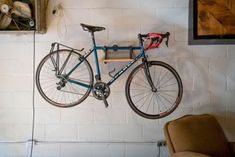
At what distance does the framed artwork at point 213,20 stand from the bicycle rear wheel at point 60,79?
1.15 m

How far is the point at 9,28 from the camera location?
3127 millimetres

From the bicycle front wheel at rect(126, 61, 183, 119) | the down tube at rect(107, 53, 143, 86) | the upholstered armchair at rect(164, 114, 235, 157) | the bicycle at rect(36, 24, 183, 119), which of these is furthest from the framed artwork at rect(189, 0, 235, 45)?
the upholstered armchair at rect(164, 114, 235, 157)

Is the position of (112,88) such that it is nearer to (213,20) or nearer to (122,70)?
(122,70)

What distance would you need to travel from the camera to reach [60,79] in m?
3.20

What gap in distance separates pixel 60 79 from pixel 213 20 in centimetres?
162

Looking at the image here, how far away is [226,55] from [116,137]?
1.39 meters

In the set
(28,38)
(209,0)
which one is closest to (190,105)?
(209,0)

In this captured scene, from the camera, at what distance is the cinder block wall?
3.27 m

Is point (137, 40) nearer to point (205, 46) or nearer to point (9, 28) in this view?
point (205, 46)

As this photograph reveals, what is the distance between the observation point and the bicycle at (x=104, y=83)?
3186mm

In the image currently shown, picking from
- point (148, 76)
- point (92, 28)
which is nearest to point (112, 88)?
point (148, 76)

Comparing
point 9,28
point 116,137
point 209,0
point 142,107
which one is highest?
point 209,0

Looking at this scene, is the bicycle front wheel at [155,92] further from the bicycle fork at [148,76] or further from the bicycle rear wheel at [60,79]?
the bicycle rear wheel at [60,79]

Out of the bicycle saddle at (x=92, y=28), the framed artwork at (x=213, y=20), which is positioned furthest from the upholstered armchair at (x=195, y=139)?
the bicycle saddle at (x=92, y=28)
